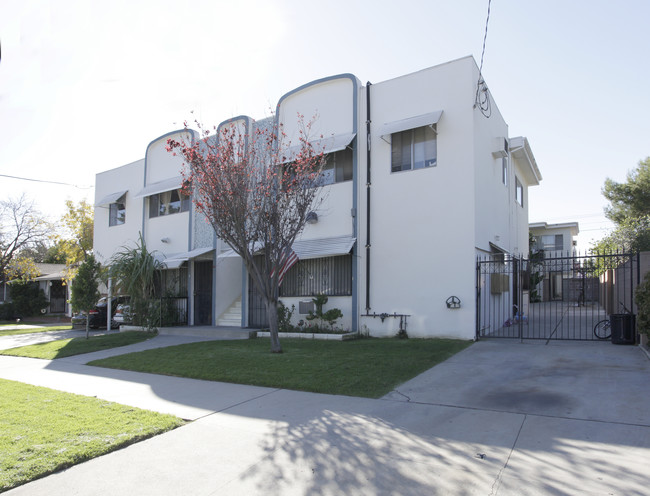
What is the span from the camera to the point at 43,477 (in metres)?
3.94

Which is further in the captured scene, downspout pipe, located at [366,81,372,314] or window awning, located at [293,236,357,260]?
downspout pipe, located at [366,81,372,314]

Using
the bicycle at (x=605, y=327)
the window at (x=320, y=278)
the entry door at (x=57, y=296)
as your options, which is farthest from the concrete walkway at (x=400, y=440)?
the entry door at (x=57, y=296)

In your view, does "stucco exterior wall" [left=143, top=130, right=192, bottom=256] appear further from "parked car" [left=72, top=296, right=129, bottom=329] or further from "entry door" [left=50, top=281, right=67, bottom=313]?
"entry door" [left=50, top=281, right=67, bottom=313]

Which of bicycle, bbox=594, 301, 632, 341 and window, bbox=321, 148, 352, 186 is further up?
window, bbox=321, 148, 352, 186

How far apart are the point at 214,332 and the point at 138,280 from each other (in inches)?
160

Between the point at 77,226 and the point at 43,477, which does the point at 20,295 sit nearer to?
the point at 77,226

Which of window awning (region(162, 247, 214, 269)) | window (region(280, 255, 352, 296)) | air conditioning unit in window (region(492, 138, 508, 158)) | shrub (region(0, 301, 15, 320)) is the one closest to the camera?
window (region(280, 255, 352, 296))

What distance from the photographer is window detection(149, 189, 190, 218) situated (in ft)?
58.6

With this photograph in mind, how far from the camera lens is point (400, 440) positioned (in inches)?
183

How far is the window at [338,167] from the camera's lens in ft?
45.4

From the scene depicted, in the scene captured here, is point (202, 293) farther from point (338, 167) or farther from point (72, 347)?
point (338, 167)

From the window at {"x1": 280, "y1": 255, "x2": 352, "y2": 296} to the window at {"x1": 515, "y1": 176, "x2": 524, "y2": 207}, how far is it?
9.03 m

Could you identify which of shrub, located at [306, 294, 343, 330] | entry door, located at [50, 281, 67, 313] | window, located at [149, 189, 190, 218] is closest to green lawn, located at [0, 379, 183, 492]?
shrub, located at [306, 294, 343, 330]

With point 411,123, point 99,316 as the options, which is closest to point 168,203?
point 99,316
